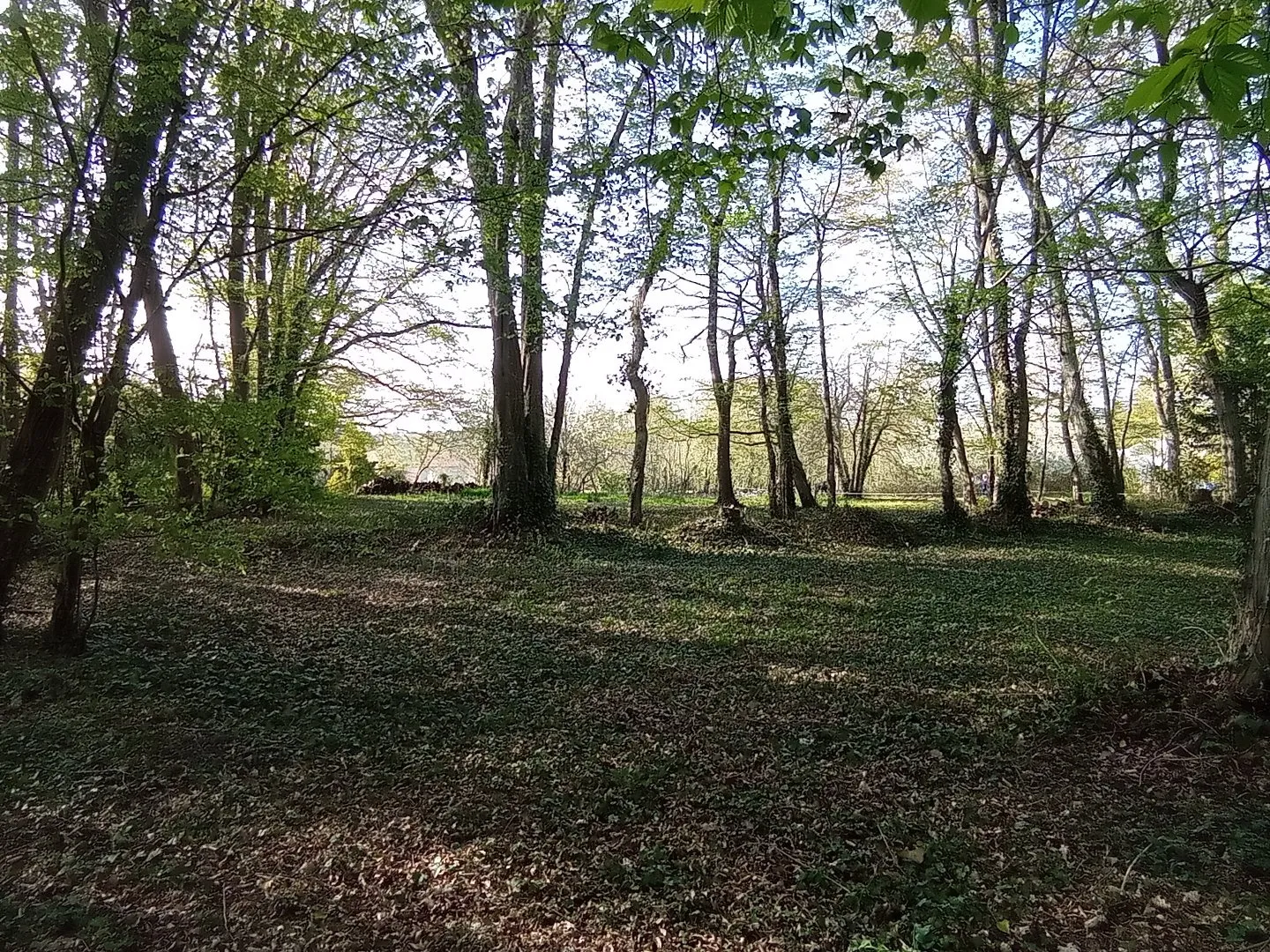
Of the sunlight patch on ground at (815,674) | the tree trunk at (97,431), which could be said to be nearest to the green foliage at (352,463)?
the tree trunk at (97,431)

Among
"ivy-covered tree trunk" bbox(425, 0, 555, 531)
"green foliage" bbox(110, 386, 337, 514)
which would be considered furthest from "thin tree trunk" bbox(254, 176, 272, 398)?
"ivy-covered tree trunk" bbox(425, 0, 555, 531)

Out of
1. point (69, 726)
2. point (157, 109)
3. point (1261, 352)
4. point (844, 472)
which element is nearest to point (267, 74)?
point (157, 109)

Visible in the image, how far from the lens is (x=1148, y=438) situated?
2506 centimetres

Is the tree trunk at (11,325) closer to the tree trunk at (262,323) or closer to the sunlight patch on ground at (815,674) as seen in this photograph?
the tree trunk at (262,323)

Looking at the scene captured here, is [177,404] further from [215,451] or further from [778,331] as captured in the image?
[778,331]

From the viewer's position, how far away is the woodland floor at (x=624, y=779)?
7.38ft

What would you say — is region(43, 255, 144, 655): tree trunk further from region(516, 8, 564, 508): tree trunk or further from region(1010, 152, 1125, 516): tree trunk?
region(1010, 152, 1125, 516): tree trunk

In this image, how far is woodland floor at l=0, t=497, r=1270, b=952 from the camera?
2250 millimetres

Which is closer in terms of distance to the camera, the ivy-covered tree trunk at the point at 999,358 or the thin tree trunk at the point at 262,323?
the thin tree trunk at the point at 262,323

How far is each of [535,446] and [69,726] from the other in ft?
24.4

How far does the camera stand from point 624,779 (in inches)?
127

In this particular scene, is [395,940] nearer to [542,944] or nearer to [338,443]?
[542,944]

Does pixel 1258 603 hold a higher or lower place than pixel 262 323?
lower

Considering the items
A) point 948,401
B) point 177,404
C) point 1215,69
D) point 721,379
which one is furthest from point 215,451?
point 948,401
